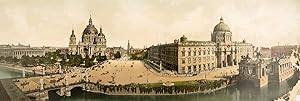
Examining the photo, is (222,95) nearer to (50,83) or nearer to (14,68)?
(50,83)

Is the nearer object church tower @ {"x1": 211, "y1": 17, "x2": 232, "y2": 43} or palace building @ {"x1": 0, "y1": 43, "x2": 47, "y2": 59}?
palace building @ {"x1": 0, "y1": 43, "x2": 47, "y2": 59}

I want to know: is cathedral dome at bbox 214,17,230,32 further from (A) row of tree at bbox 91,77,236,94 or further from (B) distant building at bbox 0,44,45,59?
(B) distant building at bbox 0,44,45,59

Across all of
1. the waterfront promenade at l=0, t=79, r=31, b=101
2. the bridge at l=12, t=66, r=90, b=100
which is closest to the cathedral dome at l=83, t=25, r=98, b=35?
the bridge at l=12, t=66, r=90, b=100

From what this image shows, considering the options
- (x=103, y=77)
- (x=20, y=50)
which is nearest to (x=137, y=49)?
(x=103, y=77)

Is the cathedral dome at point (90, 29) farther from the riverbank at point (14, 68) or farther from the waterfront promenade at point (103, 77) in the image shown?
the riverbank at point (14, 68)

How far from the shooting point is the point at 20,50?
257 cm

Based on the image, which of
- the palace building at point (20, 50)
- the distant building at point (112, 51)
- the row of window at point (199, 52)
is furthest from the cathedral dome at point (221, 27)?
the palace building at point (20, 50)

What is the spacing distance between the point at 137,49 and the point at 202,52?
42 centimetres

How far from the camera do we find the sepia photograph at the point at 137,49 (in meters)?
2.59

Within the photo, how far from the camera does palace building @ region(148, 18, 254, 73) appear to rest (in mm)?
2699

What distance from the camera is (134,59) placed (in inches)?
106

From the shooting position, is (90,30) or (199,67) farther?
(199,67)

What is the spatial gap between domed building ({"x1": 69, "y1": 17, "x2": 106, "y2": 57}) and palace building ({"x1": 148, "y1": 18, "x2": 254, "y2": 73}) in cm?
30

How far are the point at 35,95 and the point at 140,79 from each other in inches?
24.7
